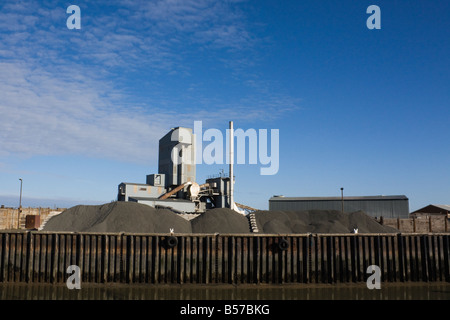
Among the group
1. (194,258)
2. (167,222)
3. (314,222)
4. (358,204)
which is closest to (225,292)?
(194,258)

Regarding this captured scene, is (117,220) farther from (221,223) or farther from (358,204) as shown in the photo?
(358,204)

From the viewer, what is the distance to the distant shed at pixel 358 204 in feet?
177

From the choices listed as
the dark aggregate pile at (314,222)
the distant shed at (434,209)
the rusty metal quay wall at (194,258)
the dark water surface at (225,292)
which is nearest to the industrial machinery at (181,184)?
the dark aggregate pile at (314,222)

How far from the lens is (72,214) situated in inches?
1183

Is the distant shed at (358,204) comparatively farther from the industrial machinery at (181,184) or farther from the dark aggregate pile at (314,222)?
the dark aggregate pile at (314,222)

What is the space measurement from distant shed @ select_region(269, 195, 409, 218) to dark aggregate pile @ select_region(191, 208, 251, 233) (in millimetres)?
28376

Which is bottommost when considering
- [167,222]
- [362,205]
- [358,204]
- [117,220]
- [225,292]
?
[225,292]

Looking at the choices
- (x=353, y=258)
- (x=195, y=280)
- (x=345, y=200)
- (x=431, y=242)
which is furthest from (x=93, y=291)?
(x=345, y=200)

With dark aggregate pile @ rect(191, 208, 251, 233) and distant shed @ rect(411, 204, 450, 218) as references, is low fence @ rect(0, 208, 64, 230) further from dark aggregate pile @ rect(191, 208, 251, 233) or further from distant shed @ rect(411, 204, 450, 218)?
distant shed @ rect(411, 204, 450, 218)

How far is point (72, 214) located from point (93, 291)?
1255 cm

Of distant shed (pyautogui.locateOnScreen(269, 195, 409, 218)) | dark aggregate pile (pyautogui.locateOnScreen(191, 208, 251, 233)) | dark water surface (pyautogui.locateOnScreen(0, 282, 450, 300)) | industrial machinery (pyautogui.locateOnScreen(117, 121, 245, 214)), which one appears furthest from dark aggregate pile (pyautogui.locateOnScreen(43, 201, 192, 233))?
distant shed (pyautogui.locateOnScreen(269, 195, 409, 218))

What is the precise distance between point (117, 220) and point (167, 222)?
13.2ft

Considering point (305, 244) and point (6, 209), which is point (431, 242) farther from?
point (6, 209)

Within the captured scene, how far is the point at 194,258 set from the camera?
68.0ft
